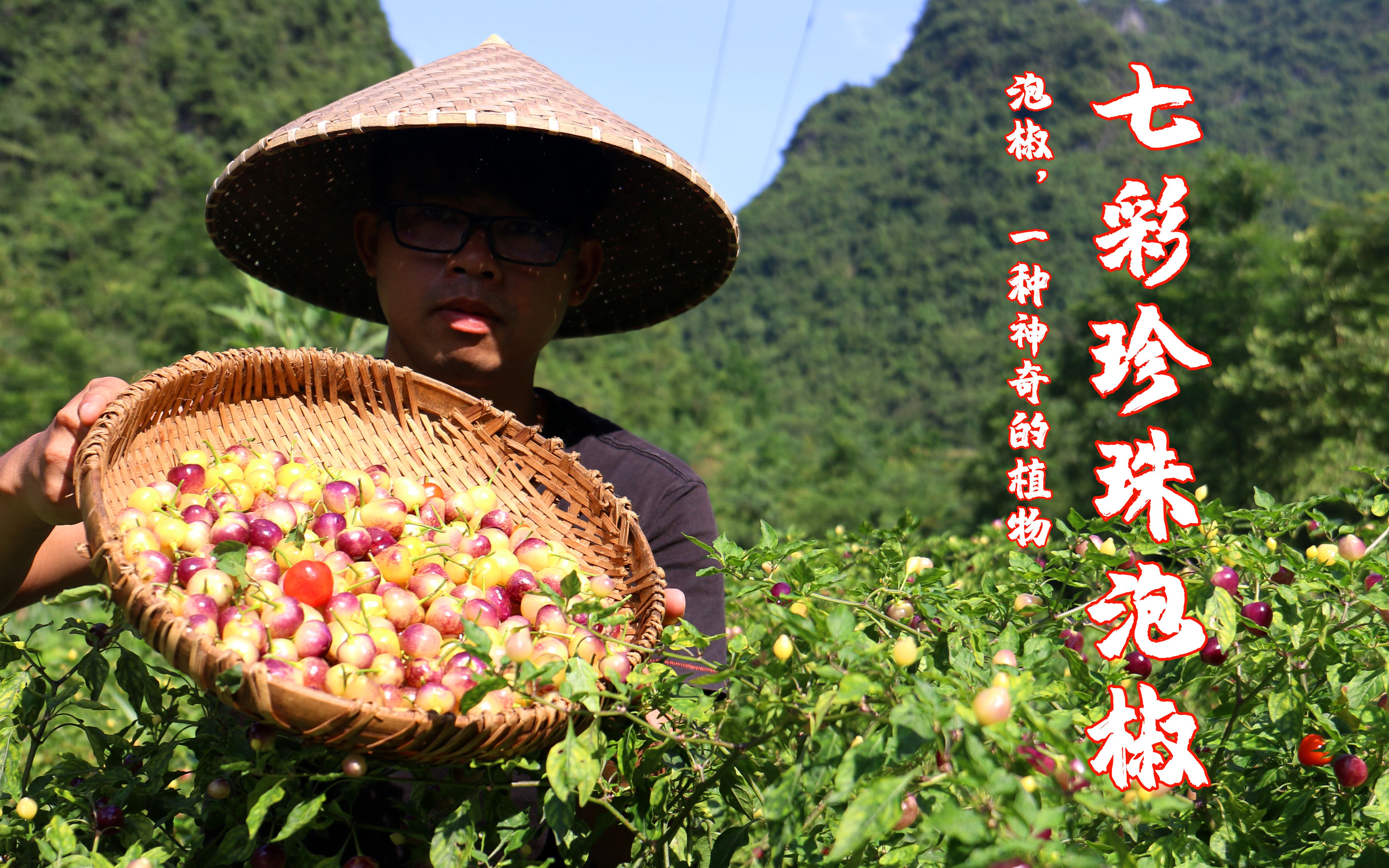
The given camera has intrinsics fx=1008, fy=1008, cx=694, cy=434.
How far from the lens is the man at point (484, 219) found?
1814 mm

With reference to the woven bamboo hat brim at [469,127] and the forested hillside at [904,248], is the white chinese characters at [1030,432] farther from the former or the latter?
the forested hillside at [904,248]

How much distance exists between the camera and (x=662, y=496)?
1.99m

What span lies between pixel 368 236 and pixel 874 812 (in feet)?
5.68

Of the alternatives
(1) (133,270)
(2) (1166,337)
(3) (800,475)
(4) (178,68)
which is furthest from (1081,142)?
(2) (1166,337)

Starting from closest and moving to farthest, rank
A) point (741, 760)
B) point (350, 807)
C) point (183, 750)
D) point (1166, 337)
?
1. point (741, 760)
2. point (350, 807)
3. point (183, 750)
4. point (1166, 337)

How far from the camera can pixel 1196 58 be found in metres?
78.1

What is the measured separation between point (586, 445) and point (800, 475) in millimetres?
37182

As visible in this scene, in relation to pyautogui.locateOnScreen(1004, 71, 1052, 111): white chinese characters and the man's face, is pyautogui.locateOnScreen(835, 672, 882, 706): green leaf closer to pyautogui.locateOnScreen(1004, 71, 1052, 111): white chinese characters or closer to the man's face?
the man's face

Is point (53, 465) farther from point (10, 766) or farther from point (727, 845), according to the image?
point (727, 845)

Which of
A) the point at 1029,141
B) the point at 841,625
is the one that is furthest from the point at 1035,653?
the point at 1029,141

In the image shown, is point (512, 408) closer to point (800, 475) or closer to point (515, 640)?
point (515, 640)

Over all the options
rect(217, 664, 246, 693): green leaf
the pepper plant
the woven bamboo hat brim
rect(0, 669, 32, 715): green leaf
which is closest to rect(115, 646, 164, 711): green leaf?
the pepper plant

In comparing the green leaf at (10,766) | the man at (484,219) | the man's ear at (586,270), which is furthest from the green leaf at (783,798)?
the man's ear at (586,270)

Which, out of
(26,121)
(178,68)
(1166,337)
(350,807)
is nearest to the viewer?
(350,807)
